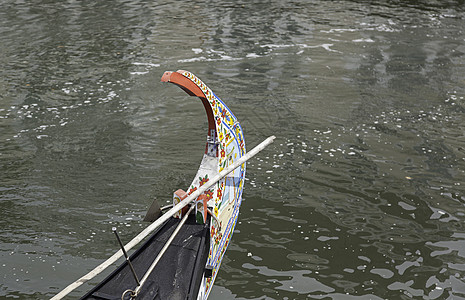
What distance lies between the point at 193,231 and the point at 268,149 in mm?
4454

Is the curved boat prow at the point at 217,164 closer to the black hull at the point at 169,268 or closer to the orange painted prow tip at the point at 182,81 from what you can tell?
the orange painted prow tip at the point at 182,81

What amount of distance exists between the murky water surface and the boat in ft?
2.91

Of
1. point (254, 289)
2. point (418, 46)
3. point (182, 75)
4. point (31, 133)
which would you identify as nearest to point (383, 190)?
point (254, 289)

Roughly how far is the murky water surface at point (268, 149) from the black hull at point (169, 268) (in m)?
0.99

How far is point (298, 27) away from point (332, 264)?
1344 centimetres

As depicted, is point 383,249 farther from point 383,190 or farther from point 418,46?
point 418,46

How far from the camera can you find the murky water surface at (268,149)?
23.6 ft

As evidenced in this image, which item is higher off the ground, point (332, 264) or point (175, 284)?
point (175, 284)

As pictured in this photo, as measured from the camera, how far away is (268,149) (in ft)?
34.1

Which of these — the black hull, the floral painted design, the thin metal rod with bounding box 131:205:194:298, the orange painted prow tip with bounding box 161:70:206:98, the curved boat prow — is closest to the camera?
the thin metal rod with bounding box 131:205:194:298

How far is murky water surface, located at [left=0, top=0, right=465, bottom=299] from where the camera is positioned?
284 inches

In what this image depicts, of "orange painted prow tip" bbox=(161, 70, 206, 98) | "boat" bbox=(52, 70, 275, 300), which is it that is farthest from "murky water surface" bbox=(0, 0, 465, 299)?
"orange painted prow tip" bbox=(161, 70, 206, 98)

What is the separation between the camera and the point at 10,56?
648 inches

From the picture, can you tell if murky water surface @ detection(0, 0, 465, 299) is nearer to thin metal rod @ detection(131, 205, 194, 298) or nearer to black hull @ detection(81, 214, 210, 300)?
black hull @ detection(81, 214, 210, 300)
